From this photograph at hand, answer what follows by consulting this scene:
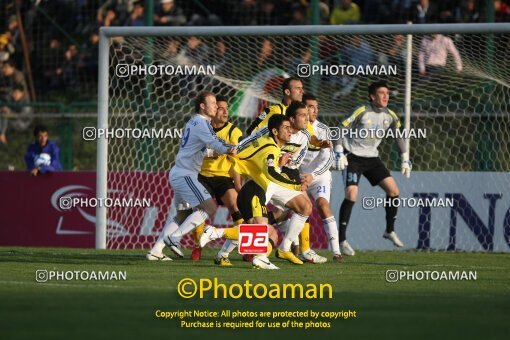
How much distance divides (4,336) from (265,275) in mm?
4431

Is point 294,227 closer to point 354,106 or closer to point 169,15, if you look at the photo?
point 354,106

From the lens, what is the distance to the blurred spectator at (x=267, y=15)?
65.9ft

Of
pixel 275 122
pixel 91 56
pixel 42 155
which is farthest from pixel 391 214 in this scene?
pixel 91 56

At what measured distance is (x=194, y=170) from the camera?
1288 cm

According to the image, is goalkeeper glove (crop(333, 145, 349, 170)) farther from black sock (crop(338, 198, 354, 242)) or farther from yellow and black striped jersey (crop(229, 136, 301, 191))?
yellow and black striped jersey (crop(229, 136, 301, 191))

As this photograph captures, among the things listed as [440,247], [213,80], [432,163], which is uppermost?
[213,80]

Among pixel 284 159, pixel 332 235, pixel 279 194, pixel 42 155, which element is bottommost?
pixel 332 235

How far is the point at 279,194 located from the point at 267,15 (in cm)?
853

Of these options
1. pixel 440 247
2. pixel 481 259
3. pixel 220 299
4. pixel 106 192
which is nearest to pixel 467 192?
pixel 440 247

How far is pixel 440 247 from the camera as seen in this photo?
623 inches

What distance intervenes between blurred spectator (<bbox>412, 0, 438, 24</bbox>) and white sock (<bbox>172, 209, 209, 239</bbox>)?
25.0ft

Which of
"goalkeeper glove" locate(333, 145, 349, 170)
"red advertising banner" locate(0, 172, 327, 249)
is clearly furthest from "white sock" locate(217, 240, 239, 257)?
"red advertising banner" locate(0, 172, 327, 249)

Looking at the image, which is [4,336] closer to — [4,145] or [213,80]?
[213,80]

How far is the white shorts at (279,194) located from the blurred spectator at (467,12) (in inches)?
307
